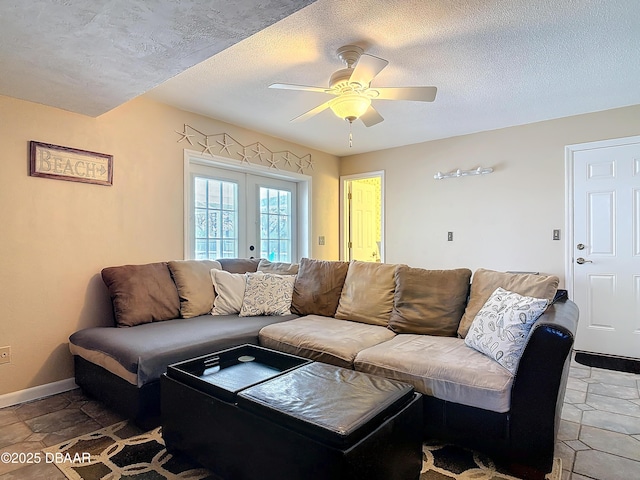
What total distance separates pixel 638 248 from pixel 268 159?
3.80m

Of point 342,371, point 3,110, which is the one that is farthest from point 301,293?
point 3,110

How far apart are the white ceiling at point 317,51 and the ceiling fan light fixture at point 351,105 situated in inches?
11.5

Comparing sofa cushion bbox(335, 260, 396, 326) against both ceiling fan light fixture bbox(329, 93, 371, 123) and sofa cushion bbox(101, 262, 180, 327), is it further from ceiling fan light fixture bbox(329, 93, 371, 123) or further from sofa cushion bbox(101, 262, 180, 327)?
sofa cushion bbox(101, 262, 180, 327)

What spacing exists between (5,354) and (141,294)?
92 centimetres

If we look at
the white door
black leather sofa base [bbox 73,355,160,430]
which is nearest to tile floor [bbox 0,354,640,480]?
black leather sofa base [bbox 73,355,160,430]

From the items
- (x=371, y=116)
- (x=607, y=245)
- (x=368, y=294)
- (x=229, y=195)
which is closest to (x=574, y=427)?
(x=368, y=294)

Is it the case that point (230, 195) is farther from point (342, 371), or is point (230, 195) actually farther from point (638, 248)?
point (638, 248)

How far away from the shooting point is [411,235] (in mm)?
4844

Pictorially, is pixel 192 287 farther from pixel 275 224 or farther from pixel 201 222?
pixel 275 224

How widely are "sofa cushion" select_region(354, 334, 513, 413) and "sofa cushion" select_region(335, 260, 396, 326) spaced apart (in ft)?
1.81

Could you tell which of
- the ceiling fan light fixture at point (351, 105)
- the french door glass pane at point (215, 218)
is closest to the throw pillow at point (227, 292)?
the french door glass pane at point (215, 218)

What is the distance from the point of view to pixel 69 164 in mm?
2834

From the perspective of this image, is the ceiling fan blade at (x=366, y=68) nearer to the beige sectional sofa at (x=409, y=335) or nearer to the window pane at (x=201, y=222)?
the beige sectional sofa at (x=409, y=335)

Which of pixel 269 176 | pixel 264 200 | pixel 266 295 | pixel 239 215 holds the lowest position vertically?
pixel 266 295
